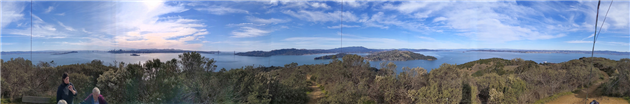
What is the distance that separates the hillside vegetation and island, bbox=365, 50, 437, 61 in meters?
4.88

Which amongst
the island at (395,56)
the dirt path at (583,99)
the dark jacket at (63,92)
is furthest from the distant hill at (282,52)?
the dirt path at (583,99)

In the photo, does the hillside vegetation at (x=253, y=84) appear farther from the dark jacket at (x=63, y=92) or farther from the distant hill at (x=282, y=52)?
the distant hill at (x=282, y=52)

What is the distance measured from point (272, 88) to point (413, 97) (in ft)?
25.4

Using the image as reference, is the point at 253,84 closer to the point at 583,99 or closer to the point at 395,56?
the point at 395,56

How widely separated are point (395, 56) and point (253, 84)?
61.9ft

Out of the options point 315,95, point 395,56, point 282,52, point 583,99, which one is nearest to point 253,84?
point 315,95

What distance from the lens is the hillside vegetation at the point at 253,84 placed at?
25.6 ft

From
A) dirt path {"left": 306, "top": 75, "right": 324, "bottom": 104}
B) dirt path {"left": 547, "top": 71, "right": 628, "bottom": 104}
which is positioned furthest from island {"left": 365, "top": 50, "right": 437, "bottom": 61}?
dirt path {"left": 547, "top": 71, "right": 628, "bottom": 104}

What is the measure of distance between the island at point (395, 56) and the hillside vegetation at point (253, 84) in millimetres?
4881

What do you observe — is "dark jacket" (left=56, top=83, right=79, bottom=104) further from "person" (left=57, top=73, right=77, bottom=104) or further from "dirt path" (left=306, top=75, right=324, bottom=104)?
"dirt path" (left=306, top=75, right=324, bottom=104)

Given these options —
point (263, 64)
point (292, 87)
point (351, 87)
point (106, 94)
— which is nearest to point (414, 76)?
point (351, 87)

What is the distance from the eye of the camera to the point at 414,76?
45.7ft

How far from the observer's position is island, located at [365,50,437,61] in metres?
22.3

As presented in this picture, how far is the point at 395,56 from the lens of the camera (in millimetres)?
24609
